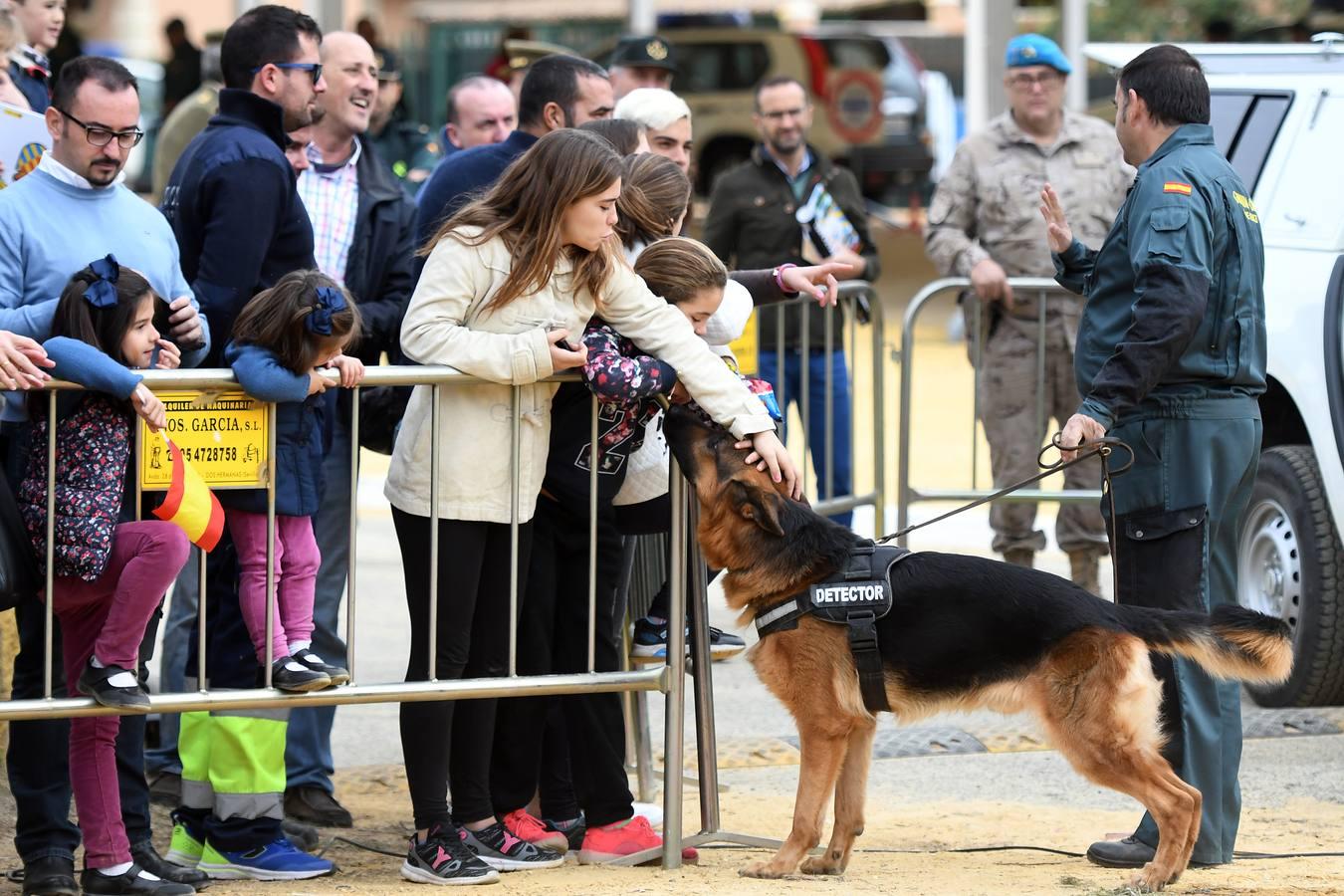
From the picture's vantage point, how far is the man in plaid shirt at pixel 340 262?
19.7 ft

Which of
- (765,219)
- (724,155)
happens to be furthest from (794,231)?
(724,155)

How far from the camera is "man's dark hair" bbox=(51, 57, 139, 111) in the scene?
4.84 metres

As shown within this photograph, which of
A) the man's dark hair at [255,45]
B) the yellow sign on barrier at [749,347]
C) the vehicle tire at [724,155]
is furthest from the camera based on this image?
the vehicle tire at [724,155]

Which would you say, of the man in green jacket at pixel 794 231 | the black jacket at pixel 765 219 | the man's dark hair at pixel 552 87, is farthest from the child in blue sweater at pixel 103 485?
the black jacket at pixel 765 219

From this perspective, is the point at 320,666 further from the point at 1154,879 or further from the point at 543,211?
the point at 1154,879

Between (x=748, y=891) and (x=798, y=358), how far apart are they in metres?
4.38

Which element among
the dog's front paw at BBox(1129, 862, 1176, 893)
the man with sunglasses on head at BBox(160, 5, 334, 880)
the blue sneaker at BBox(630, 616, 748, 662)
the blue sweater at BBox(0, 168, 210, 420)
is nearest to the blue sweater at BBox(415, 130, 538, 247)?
the man with sunglasses on head at BBox(160, 5, 334, 880)

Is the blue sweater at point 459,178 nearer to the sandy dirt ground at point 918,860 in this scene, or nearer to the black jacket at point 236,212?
the black jacket at point 236,212

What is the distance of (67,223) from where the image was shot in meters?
4.84

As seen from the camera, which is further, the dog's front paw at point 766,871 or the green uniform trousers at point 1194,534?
the green uniform trousers at point 1194,534

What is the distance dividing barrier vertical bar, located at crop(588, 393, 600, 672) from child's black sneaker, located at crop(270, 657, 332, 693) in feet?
2.44

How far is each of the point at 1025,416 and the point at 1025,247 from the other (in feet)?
2.60

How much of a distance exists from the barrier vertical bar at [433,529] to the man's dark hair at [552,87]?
1.67 meters

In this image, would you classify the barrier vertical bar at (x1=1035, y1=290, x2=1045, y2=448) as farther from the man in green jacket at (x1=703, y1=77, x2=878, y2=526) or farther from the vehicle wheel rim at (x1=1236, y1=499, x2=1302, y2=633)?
the vehicle wheel rim at (x1=1236, y1=499, x2=1302, y2=633)
